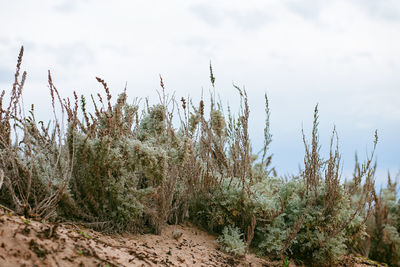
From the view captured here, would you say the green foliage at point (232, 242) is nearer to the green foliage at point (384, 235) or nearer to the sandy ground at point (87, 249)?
the sandy ground at point (87, 249)

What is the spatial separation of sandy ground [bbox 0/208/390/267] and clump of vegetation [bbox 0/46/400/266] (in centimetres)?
20

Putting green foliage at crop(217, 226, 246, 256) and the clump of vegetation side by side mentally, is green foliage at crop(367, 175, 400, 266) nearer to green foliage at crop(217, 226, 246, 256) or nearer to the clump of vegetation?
the clump of vegetation

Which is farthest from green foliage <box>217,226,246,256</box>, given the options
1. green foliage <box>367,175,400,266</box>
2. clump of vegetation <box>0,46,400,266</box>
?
green foliage <box>367,175,400,266</box>

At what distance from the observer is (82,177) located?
3850mm

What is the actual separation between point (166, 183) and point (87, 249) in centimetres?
149

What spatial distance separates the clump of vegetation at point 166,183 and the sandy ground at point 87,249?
0.64 ft

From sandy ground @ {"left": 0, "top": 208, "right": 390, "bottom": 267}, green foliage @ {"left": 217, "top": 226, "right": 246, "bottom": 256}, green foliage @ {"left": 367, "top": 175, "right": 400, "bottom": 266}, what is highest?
green foliage @ {"left": 367, "top": 175, "right": 400, "bottom": 266}

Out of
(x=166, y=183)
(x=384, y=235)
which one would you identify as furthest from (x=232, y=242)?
(x=384, y=235)

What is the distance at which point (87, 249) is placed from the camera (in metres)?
2.99

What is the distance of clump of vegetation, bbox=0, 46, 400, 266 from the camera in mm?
3682

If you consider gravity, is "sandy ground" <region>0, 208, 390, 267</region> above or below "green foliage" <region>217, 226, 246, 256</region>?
below

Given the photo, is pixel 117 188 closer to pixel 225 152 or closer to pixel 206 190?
pixel 206 190

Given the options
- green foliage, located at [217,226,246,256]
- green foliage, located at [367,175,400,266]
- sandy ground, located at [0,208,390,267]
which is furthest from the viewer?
green foliage, located at [367,175,400,266]

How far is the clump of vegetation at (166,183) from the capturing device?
12.1 feet
